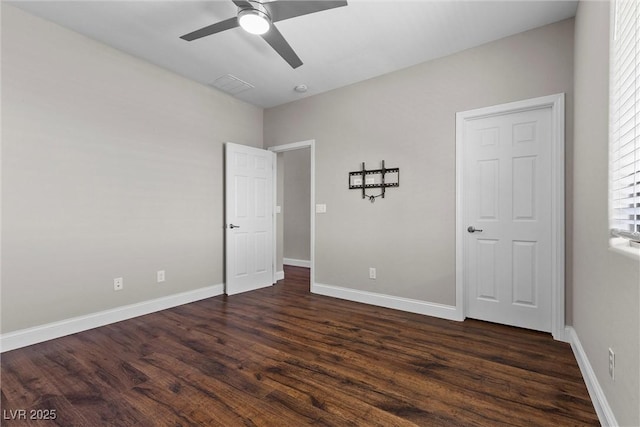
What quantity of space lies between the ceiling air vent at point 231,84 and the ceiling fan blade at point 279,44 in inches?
53.3

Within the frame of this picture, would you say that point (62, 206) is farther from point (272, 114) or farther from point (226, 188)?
point (272, 114)

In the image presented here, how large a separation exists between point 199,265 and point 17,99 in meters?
2.37

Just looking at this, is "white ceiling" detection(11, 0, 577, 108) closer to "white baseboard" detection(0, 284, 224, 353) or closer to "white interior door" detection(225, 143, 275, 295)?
"white interior door" detection(225, 143, 275, 295)

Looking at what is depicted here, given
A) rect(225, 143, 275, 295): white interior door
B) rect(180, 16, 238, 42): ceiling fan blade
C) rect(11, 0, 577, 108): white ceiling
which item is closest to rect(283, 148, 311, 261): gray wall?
rect(225, 143, 275, 295): white interior door

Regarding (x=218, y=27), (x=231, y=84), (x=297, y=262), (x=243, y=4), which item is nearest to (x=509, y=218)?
(x=243, y=4)

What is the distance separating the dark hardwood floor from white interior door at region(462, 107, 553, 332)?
272 millimetres

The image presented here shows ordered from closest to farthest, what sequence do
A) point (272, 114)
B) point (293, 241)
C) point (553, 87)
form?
point (553, 87) → point (272, 114) → point (293, 241)

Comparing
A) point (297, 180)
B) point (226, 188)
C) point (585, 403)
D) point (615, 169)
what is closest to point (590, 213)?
point (615, 169)

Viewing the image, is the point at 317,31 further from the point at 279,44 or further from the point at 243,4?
the point at 243,4

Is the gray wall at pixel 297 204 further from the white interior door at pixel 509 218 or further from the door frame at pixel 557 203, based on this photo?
the door frame at pixel 557 203

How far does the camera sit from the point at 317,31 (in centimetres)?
280

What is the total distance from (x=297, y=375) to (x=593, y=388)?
1784 millimetres

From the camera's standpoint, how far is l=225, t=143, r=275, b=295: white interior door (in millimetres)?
4141

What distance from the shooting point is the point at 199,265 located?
3.93 m
